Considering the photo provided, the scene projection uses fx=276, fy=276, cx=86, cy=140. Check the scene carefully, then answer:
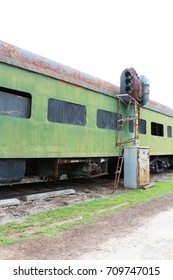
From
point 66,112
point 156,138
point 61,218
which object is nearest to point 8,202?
point 61,218

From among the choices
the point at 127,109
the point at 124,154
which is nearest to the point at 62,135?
the point at 124,154

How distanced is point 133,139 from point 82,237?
616 centimetres

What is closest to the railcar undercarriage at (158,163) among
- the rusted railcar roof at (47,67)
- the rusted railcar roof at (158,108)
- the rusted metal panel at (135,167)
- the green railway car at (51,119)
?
the rusted railcar roof at (158,108)

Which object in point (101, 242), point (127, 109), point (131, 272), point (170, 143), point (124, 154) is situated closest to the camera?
point (131, 272)

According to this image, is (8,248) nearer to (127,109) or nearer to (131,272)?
(131,272)

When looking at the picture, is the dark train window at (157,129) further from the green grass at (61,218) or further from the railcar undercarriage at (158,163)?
the green grass at (61,218)

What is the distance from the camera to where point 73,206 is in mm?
6379

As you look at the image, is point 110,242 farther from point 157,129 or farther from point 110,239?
point 157,129

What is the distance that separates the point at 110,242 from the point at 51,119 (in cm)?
400

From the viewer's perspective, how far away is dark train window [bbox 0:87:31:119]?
246 inches

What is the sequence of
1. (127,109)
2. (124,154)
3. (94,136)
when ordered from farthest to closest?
(127,109) < (124,154) < (94,136)

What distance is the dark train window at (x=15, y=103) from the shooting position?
20.5 feet

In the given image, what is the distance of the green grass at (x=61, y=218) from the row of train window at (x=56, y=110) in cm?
237

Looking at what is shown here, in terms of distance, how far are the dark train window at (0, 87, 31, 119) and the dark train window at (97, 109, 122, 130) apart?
2.91 m
